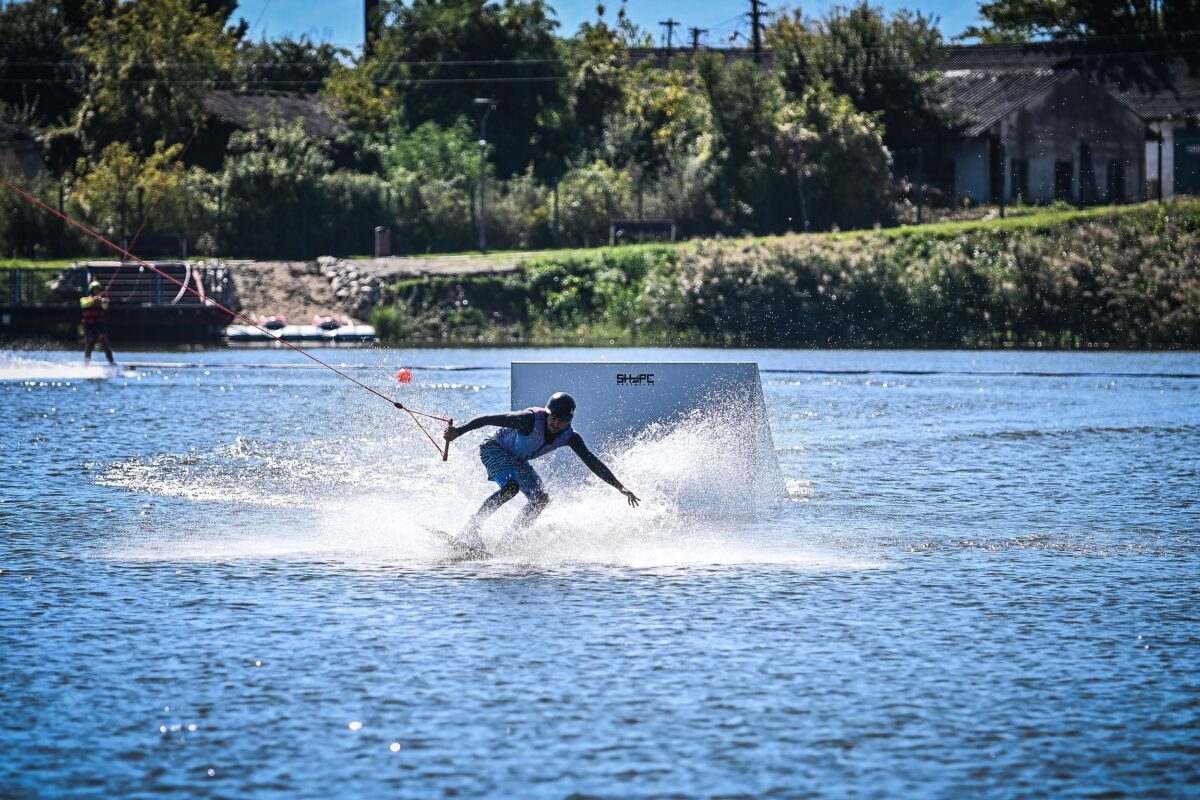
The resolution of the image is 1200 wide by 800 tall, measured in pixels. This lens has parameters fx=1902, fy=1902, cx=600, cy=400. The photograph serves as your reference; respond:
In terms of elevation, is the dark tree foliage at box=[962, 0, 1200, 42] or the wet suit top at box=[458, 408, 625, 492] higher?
the dark tree foliage at box=[962, 0, 1200, 42]

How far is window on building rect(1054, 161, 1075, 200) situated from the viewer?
2431 inches

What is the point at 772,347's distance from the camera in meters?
48.5

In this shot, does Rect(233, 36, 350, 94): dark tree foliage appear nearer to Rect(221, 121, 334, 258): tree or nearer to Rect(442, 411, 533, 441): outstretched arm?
Rect(221, 121, 334, 258): tree

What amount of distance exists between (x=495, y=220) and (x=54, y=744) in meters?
52.9

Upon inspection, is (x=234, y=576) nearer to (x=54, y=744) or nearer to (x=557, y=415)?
(x=557, y=415)

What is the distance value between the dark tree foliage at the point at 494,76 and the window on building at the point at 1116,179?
1921cm

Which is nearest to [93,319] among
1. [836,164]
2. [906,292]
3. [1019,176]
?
[906,292]

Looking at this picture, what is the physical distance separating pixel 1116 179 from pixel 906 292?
1815cm

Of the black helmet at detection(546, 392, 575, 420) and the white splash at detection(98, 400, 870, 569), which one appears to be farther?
the white splash at detection(98, 400, 870, 569)

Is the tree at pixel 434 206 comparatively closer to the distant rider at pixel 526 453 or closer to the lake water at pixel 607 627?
the lake water at pixel 607 627

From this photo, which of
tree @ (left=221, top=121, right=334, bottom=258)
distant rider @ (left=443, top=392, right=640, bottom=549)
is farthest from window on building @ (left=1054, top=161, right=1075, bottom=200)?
distant rider @ (left=443, top=392, right=640, bottom=549)

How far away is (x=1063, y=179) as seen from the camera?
62.3 meters

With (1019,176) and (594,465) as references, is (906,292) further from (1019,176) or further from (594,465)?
(594,465)

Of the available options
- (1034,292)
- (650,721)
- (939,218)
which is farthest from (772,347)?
(650,721)
